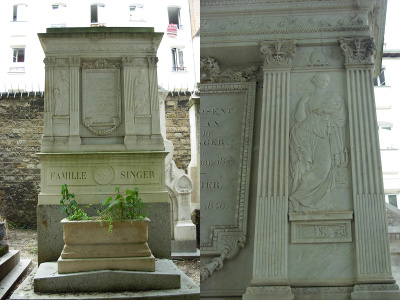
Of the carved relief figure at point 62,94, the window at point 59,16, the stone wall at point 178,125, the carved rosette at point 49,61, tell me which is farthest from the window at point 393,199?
the window at point 59,16

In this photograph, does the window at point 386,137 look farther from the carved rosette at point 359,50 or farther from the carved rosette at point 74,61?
the carved rosette at point 74,61

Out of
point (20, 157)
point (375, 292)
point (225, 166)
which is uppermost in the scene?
point (20, 157)

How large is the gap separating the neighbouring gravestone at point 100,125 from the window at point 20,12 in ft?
1.16

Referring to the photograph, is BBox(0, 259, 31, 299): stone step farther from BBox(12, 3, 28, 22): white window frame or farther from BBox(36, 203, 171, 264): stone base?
BBox(12, 3, 28, 22): white window frame

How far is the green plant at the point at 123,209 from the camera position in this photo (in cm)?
269

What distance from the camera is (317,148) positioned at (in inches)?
105

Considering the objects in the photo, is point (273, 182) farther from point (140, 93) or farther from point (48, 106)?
point (48, 106)

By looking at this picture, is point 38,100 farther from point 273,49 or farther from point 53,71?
point 273,49

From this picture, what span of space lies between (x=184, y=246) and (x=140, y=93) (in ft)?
4.01

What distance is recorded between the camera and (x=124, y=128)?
2.90 metres

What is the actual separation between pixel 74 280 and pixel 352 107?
77.4 inches

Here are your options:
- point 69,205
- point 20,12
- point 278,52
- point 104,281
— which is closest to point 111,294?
point 104,281

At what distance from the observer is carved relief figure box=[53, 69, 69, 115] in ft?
9.48

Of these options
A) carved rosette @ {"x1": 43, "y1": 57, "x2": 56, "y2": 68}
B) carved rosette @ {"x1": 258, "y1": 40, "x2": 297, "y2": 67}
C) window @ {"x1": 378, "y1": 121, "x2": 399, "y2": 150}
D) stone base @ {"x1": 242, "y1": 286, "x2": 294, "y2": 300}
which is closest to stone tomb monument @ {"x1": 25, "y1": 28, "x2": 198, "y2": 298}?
carved rosette @ {"x1": 43, "y1": 57, "x2": 56, "y2": 68}
